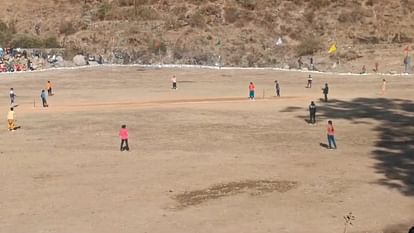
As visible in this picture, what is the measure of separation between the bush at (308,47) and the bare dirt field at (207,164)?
1776 cm

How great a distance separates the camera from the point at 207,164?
24.9 m

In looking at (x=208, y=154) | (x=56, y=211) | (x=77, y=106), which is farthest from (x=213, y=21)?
(x=56, y=211)

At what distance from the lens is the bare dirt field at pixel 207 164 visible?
18.7 m

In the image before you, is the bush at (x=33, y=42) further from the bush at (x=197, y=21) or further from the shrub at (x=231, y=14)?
the shrub at (x=231, y=14)

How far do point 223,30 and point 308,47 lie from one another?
9.68 meters

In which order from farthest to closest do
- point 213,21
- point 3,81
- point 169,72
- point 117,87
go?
point 213,21, point 169,72, point 3,81, point 117,87

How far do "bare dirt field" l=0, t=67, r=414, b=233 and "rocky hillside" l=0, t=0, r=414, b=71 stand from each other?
58.2 feet

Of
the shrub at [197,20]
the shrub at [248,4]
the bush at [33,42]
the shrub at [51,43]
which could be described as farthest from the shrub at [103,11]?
the shrub at [248,4]

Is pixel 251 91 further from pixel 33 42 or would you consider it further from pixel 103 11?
pixel 103 11

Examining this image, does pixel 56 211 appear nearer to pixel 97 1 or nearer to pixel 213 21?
pixel 213 21

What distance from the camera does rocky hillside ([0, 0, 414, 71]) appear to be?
2442 inches

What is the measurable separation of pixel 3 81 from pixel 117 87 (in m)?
9.79

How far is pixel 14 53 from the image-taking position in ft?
211

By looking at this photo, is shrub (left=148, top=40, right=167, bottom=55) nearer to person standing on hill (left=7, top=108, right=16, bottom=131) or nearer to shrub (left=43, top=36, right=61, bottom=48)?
shrub (left=43, top=36, right=61, bottom=48)
